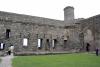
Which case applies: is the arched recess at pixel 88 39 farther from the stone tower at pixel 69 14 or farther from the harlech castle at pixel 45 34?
the stone tower at pixel 69 14

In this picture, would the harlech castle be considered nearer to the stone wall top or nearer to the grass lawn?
the stone wall top

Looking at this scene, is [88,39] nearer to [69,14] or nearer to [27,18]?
[27,18]

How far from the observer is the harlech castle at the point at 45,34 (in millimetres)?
27000

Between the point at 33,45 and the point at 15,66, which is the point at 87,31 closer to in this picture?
the point at 33,45

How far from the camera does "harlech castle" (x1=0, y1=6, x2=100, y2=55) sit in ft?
88.6

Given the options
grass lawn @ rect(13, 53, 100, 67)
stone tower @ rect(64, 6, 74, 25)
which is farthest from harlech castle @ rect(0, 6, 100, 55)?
grass lawn @ rect(13, 53, 100, 67)

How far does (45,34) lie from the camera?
30.3 metres

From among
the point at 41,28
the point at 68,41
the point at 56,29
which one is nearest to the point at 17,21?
the point at 41,28

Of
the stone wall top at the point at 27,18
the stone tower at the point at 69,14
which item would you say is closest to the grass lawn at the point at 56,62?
the stone wall top at the point at 27,18

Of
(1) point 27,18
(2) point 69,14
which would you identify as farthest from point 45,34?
(2) point 69,14

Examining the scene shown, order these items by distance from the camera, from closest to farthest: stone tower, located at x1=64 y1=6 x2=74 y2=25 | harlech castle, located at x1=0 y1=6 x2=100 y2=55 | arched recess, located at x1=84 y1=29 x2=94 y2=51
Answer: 1. harlech castle, located at x1=0 y1=6 x2=100 y2=55
2. arched recess, located at x1=84 y1=29 x2=94 y2=51
3. stone tower, located at x1=64 y1=6 x2=74 y2=25

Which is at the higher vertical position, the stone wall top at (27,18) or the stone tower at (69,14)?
the stone tower at (69,14)

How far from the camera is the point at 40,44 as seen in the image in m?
30.5

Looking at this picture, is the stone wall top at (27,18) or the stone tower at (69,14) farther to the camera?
the stone tower at (69,14)
